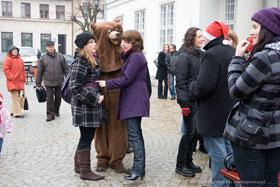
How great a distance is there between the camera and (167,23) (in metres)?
18.4

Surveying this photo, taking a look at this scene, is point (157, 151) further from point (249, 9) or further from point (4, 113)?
point (249, 9)

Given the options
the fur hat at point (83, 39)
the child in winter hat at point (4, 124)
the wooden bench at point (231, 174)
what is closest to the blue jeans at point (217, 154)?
the wooden bench at point (231, 174)

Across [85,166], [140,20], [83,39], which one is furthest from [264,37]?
[140,20]

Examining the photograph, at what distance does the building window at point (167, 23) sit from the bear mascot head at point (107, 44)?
1396 cm

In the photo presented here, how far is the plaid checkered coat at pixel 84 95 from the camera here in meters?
3.95

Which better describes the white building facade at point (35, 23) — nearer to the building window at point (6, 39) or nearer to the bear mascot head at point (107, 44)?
the building window at point (6, 39)

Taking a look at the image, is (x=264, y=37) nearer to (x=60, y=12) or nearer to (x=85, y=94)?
(x=85, y=94)

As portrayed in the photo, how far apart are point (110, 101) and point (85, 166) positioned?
928 mm

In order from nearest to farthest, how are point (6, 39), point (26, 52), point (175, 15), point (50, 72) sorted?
point (50, 72)
point (175, 15)
point (26, 52)
point (6, 39)

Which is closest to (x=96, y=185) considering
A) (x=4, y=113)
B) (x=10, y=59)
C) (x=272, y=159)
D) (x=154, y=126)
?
(x=4, y=113)

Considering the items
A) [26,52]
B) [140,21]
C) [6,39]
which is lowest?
[26,52]

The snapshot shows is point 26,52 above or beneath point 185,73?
above

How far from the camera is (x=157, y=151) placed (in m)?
5.59

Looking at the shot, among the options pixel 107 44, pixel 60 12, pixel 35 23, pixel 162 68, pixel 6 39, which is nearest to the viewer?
pixel 107 44
